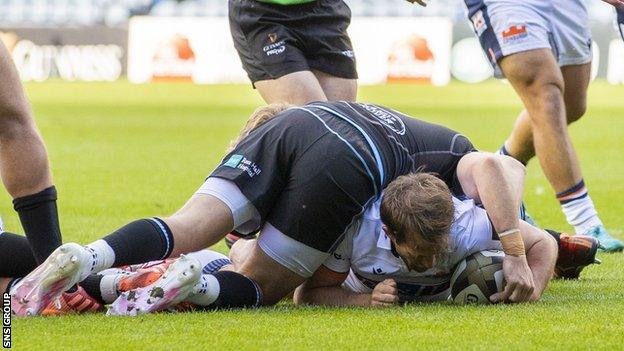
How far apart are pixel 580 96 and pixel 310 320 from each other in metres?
3.61

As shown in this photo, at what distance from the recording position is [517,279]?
5.21 meters

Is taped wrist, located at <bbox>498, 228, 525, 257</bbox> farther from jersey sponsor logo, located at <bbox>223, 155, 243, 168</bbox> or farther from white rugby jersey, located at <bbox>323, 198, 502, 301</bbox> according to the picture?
jersey sponsor logo, located at <bbox>223, 155, 243, 168</bbox>

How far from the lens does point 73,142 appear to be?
53.3 ft

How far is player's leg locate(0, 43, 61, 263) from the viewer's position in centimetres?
512

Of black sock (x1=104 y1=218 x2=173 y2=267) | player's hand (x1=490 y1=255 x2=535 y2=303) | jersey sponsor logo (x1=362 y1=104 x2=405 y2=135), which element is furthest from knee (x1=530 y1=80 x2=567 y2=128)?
black sock (x1=104 y1=218 x2=173 y2=267)

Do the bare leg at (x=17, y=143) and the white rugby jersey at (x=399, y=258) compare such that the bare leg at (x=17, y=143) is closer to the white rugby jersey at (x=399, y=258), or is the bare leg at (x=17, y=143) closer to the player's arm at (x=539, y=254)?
the white rugby jersey at (x=399, y=258)

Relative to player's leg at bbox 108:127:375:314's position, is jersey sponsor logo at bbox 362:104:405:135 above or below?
above

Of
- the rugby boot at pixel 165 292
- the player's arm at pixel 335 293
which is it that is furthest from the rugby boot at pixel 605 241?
the rugby boot at pixel 165 292

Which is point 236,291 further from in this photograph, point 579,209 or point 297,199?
point 579,209

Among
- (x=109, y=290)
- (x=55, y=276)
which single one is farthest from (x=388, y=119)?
(x=55, y=276)

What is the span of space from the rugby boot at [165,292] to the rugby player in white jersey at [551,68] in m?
3.03

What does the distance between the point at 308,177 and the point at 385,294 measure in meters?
0.55

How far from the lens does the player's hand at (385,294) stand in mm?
5191

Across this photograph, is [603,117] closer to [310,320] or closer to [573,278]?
[573,278]
